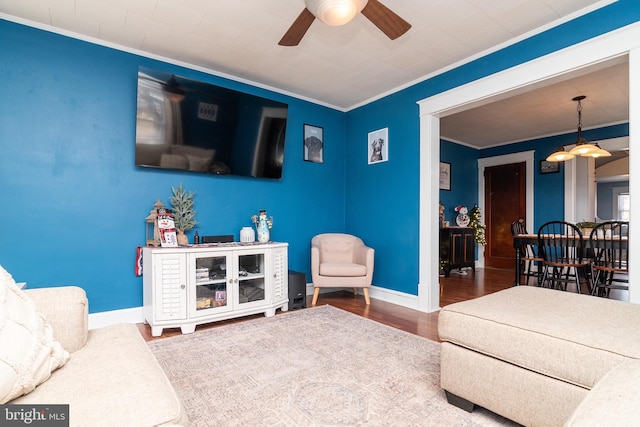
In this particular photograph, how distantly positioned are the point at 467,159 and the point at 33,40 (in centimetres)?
678

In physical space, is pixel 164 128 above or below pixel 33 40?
below

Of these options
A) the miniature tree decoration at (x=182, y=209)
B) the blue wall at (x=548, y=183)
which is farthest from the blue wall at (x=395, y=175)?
the blue wall at (x=548, y=183)

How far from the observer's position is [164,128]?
9.71 feet

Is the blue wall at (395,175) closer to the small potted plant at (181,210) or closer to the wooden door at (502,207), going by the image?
the small potted plant at (181,210)

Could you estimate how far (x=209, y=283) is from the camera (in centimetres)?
292

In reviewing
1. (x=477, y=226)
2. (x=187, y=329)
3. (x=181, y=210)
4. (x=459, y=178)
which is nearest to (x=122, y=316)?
(x=187, y=329)

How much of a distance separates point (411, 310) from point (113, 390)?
3.11m

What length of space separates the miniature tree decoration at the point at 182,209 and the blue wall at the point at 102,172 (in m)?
0.11

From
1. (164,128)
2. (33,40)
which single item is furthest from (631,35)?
(33,40)

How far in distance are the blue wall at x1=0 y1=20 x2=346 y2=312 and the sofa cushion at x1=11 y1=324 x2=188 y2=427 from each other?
1906 mm

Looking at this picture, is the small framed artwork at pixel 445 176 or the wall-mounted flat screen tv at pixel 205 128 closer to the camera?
the wall-mounted flat screen tv at pixel 205 128

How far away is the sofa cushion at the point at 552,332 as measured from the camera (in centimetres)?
115

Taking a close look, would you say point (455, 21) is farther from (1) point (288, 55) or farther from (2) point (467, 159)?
(2) point (467, 159)

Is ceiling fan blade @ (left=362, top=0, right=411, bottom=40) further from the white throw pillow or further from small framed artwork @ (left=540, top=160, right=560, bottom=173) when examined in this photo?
small framed artwork @ (left=540, top=160, right=560, bottom=173)
